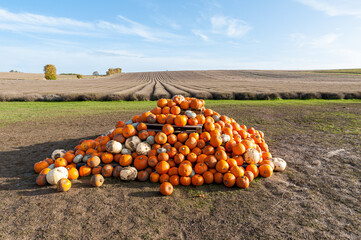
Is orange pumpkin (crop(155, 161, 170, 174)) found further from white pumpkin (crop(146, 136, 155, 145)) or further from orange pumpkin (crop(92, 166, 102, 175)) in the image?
orange pumpkin (crop(92, 166, 102, 175))

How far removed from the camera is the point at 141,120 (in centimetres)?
716

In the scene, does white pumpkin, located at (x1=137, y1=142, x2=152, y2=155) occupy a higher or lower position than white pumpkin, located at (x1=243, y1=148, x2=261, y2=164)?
higher

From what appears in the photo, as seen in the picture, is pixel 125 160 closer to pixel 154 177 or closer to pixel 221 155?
pixel 154 177

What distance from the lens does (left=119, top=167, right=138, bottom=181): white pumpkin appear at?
218 inches

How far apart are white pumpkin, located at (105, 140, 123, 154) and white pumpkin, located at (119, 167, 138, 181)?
27.9 inches

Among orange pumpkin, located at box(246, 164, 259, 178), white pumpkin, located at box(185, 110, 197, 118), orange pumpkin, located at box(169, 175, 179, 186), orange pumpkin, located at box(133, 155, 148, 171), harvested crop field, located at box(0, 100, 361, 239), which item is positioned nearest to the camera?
harvested crop field, located at box(0, 100, 361, 239)

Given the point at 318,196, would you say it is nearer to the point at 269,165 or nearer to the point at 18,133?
the point at 269,165

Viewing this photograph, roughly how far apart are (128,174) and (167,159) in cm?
110

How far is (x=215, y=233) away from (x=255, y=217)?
96 cm

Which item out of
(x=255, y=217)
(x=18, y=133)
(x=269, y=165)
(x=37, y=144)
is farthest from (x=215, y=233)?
(x=18, y=133)

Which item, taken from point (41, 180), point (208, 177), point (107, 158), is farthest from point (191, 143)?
A: point (41, 180)

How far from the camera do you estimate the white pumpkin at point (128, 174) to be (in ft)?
18.2

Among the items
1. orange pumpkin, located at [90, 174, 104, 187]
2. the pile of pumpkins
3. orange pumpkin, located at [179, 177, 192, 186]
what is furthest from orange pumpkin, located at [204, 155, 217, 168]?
orange pumpkin, located at [90, 174, 104, 187]

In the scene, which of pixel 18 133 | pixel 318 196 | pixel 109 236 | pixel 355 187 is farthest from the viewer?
pixel 18 133
